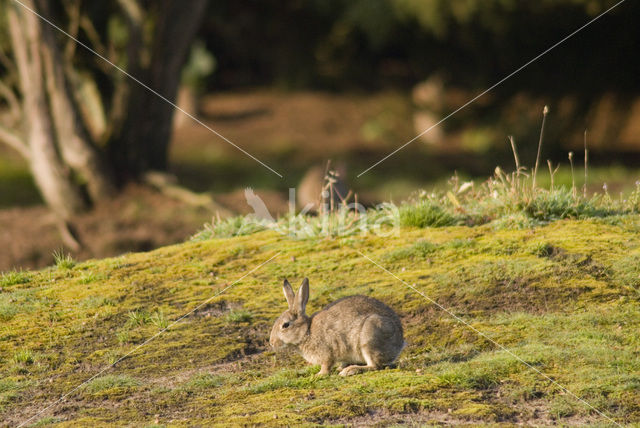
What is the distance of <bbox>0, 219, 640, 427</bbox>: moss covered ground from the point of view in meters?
5.57

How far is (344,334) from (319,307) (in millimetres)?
1190

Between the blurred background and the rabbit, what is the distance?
7.04m

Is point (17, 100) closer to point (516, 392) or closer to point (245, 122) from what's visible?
point (245, 122)

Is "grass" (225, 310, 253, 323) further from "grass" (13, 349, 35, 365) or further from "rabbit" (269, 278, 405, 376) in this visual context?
"grass" (13, 349, 35, 365)

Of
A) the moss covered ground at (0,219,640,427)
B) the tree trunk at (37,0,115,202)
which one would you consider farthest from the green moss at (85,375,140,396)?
the tree trunk at (37,0,115,202)

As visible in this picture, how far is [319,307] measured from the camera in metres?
7.32

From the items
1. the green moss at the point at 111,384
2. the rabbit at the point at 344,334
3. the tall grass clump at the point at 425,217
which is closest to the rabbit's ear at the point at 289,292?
the rabbit at the point at 344,334

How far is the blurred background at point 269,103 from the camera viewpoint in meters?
14.8

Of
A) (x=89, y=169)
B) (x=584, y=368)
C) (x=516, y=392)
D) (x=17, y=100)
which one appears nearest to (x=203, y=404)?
(x=516, y=392)

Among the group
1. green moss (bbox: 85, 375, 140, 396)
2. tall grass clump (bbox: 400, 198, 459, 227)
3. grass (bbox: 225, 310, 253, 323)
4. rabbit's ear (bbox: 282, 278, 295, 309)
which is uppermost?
tall grass clump (bbox: 400, 198, 459, 227)

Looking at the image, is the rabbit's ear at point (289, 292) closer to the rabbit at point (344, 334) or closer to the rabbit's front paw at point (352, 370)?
the rabbit at point (344, 334)

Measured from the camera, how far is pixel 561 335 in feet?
21.1

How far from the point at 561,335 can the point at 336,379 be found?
1869 mm

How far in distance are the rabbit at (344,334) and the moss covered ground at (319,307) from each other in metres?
0.16
